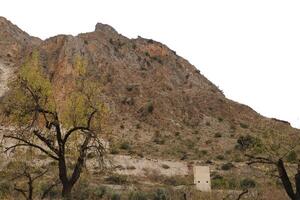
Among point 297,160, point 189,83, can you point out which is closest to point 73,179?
point 297,160

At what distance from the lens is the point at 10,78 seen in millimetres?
64000

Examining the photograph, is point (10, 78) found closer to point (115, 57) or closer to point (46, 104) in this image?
point (115, 57)

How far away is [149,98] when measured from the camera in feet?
210

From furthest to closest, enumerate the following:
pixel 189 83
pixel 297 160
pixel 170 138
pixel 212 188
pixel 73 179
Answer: pixel 189 83
pixel 170 138
pixel 212 188
pixel 73 179
pixel 297 160

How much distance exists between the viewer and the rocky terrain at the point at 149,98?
2032 inches

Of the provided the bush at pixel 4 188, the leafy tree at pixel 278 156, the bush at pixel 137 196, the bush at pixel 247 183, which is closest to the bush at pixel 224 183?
the bush at pixel 247 183

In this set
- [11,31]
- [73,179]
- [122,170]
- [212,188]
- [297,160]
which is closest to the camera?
[297,160]

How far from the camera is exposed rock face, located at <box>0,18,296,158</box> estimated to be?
55.9 metres

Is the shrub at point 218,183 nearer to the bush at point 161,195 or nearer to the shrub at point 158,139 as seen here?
the bush at point 161,195

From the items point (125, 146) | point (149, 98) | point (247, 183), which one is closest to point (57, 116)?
point (247, 183)

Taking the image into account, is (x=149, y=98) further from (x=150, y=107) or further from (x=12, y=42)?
(x=12, y=42)

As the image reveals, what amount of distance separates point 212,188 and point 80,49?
38602 millimetres

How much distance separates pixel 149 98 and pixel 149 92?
175cm

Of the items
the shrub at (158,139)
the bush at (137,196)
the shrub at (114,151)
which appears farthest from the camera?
the shrub at (158,139)
